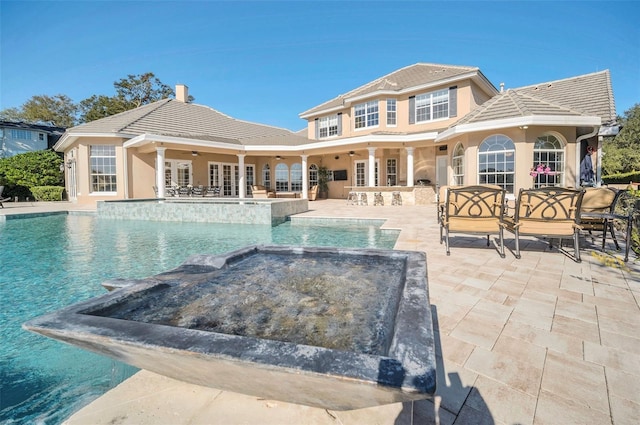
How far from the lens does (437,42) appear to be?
1859 cm

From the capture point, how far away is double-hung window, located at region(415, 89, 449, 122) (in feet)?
48.9

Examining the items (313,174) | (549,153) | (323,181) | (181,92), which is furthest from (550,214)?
(181,92)

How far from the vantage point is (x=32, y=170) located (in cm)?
2083

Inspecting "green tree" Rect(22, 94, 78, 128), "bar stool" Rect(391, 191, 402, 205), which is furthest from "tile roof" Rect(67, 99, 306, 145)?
"green tree" Rect(22, 94, 78, 128)

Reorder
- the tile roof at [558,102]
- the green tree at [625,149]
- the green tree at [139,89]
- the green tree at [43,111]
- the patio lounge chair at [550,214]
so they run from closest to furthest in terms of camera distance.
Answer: the patio lounge chair at [550,214] < the tile roof at [558,102] < the green tree at [625,149] < the green tree at [139,89] < the green tree at [43,111]

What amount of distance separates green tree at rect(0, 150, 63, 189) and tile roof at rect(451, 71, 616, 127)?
2657cm

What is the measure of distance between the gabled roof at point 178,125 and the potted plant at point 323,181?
249 cm

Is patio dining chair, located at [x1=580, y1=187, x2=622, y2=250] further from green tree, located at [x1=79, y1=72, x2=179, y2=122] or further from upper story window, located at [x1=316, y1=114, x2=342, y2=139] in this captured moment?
green tree, located at [x1=79, y1=72, x2=179, y2=122]

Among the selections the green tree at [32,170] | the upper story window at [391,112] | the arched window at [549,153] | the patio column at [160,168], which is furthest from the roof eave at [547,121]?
the green tree at [32,170]

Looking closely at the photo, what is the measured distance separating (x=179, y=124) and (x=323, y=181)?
382 inches

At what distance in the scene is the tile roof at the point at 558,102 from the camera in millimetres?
10115

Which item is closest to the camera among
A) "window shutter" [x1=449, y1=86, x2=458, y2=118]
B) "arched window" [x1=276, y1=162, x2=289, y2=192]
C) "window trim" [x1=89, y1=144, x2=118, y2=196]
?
"window shutter" [x1=449, y1=86, x2=458, y2=118]

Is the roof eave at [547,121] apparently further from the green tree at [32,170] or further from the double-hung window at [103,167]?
the green tree at [32,170]

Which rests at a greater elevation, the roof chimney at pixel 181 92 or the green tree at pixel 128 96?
the green tree at pixel 128 96
